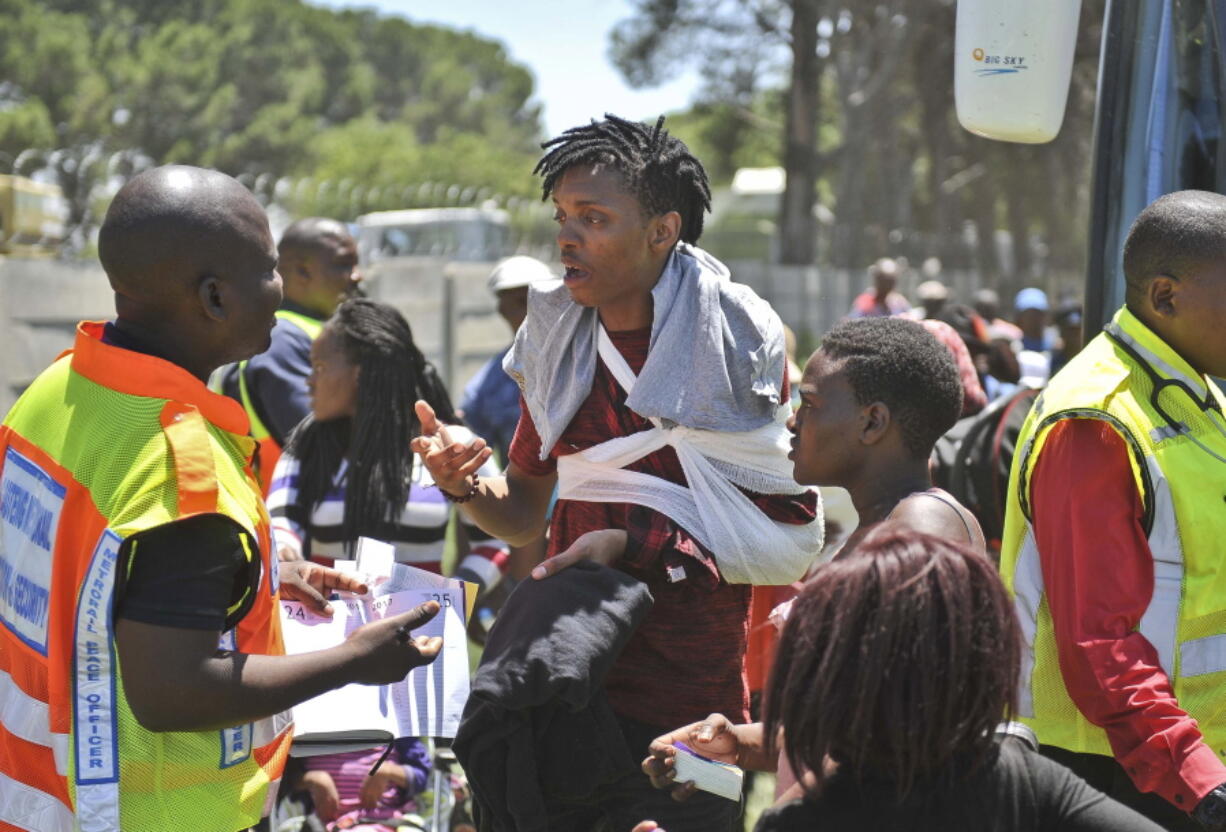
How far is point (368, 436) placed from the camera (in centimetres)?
449

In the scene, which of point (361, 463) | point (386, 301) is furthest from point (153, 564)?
point (386, 301)

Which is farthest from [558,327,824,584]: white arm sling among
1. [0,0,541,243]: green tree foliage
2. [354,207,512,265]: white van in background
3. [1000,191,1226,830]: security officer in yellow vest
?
[0,0,541,243]: green tree foliage

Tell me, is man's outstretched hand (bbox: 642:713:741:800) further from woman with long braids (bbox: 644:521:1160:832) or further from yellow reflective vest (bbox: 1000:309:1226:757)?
yellow reflective vest (bbox: 1000:309:1226:757)

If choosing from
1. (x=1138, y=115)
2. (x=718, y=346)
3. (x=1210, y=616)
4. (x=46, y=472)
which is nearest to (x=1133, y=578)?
(x=1210, y=616)

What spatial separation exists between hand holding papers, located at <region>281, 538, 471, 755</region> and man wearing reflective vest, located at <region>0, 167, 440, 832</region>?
0.47 meters

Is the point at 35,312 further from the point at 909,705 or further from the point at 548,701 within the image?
the point at 909,705

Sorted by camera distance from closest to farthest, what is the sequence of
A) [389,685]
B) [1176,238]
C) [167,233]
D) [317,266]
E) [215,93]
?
[167,233] < [1176,238] < [389,685] < [317,266] < [215,93]

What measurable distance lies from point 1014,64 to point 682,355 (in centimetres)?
133

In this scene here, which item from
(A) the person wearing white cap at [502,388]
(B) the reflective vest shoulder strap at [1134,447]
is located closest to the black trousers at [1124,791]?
(B) the reflective vest shoulder strap at [1134,447]

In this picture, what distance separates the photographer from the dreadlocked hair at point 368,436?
14.6 feet

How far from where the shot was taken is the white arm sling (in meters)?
3.02

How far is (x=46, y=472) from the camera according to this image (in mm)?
2354

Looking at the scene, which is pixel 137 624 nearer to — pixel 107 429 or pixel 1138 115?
pixel 107 429

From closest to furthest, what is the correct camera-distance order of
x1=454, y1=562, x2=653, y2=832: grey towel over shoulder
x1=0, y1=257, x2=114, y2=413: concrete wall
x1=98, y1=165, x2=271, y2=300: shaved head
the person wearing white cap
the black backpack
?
x1=98, y1=165, x2=271, y2=300: shaved head < x1=454, y1=562, x2=653, y2=832: grey towel over shoulder < the black backpack < the person wearing white cap < x1=0, y1=257, x2=114, y2=413: concrete wall
